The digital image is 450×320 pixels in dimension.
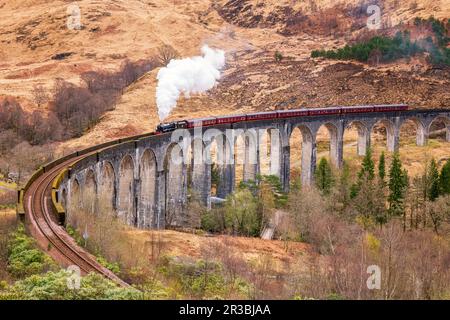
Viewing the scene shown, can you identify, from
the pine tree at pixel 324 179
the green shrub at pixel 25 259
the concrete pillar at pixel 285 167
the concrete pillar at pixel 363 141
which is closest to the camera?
the green shrub at pixel 25 259

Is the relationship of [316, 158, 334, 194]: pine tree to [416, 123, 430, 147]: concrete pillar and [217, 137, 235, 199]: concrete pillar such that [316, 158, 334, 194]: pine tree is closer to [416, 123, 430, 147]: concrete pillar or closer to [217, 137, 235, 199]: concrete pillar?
[217, 137, 235, 199]: concrete pillar

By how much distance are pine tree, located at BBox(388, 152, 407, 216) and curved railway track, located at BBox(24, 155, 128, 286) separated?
28.0 meters

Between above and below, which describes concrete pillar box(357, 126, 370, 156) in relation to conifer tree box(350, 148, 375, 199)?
above

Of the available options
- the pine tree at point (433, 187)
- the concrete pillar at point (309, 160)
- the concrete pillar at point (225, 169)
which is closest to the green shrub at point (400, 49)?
the concrete pillar at point (309, 160)

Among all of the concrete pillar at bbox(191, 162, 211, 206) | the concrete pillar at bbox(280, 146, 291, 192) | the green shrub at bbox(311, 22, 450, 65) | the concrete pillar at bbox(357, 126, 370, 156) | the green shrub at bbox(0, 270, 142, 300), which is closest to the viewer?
the green shrub at bbox(0, 270, 142, 300)

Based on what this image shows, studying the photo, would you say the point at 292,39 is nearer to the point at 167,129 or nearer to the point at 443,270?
the point at 167,129

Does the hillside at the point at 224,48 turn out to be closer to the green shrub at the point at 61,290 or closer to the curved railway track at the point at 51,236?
the curved railway track at the point at 51,236

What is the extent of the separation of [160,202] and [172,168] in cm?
346

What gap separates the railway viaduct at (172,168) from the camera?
36.1 m

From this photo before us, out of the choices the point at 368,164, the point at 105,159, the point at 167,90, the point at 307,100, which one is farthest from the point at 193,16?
the point at 105,159

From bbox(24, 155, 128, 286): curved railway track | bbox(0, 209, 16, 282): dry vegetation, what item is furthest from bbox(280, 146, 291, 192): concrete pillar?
bbox(0, 209, 16, 282): dry vegetation

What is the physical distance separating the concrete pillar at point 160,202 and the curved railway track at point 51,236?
48.9 ft

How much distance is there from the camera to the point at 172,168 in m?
48.2

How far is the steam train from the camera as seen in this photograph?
47.4 metres
